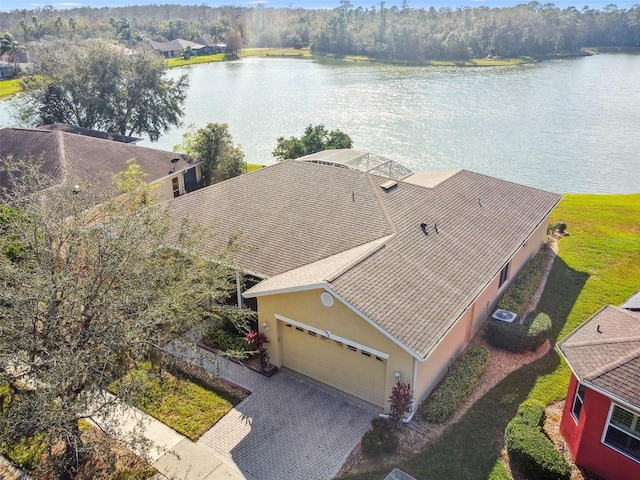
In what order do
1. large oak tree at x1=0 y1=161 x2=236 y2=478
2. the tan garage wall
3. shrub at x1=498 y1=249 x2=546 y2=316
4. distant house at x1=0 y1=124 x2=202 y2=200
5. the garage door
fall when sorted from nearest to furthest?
large oak tree at x1=0 y1=161 x2=236 y2=478 → the tan garage wall → the garage door → shrub at x1=498 y1=249 x2=546 y2=316 → distant house at x1=0 y1=124 x2=202 y2=200

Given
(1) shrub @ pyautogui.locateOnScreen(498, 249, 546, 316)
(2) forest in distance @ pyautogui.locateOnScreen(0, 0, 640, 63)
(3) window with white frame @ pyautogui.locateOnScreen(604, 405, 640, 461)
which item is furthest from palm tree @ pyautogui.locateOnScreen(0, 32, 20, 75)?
(3) window with white frame @ pyautogui.locateOnScreen(604, 405, 640, 461)

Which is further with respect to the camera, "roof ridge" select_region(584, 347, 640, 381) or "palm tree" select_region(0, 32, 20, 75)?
"palm tree" select_region(0, 32, 20, 75)

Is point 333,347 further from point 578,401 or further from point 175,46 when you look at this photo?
point 175,46

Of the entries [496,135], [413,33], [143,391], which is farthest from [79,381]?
[413,33]

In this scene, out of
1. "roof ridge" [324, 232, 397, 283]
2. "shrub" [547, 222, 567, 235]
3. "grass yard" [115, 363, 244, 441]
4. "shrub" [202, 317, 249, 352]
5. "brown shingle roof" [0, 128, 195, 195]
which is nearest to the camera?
"grass yard" [115, 363, 244, 441]

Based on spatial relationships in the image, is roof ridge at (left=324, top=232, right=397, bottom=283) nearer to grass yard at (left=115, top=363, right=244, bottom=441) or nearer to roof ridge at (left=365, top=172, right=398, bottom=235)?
roof ridge at (left=365, top=172, right=398, bottom=235)

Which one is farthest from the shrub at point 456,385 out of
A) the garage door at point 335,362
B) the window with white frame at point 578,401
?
the window with white frame at point 578,401

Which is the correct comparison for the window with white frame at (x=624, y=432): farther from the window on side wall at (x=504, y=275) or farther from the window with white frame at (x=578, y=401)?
the window on side wall at (x=504, y=275)
